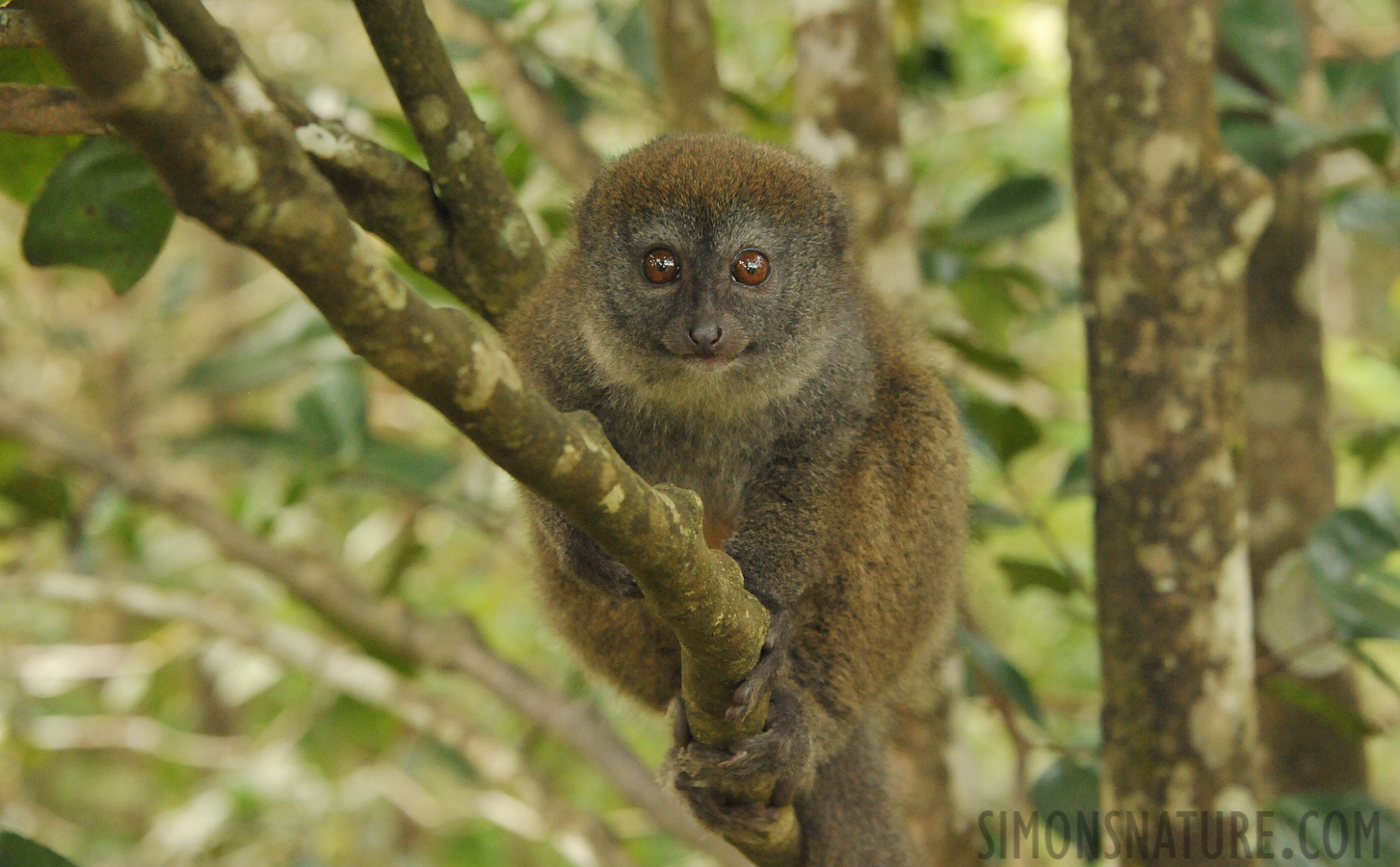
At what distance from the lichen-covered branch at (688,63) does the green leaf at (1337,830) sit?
2744mm

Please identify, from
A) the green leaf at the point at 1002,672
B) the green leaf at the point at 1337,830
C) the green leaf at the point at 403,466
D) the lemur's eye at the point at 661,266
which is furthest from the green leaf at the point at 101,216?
the green leaf at the point at 1337,830

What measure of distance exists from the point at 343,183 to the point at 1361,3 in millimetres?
11629

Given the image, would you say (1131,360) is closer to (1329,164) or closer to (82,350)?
(1329,164)

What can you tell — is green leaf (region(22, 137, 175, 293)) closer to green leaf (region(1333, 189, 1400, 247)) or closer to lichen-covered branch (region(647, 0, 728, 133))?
lichen-covered branch (region(647, 0, 728, 133))

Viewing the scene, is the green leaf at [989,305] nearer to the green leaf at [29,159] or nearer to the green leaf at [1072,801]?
the green leaf at [1072,801]

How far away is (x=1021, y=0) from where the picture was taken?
6.56 meters

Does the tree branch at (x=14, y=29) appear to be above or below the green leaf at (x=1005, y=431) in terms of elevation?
below

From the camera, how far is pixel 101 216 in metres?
2.82

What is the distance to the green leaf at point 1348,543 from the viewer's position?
3.40 m

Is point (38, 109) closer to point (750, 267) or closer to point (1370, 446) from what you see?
point (750, 267)

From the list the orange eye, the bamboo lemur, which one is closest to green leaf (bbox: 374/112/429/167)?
the bamboo lemur

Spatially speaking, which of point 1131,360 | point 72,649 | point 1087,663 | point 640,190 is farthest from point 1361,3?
point 72,649

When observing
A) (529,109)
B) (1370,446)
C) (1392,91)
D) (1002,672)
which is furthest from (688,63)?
(1370,446)

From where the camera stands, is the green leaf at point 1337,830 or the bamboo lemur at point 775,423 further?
the green leaf at point 1337,830
